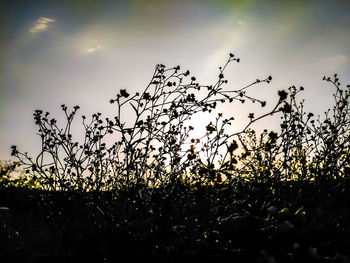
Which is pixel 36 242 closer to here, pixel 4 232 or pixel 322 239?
pixel 4 232

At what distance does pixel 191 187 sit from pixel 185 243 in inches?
59.6

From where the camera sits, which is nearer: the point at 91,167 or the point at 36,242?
the point at 36,242

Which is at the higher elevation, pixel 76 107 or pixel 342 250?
pixel 76 107

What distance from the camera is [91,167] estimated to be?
14.0 ft

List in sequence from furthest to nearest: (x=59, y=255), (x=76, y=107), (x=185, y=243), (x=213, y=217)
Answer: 1. (x=76, y=107)
2. (x=213, y=217)
3. (x=185, y=243)
4. (x=59, y=255)

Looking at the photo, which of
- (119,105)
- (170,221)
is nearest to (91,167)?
(119,105)

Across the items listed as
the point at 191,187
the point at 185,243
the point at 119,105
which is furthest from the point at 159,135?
the point at 185,243

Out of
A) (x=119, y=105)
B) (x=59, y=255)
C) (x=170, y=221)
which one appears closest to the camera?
(x=59, y=255)

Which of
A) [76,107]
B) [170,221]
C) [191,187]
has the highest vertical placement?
[76,107]

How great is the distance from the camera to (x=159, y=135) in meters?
3.44

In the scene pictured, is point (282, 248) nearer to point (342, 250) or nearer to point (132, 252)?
point (342, 250)

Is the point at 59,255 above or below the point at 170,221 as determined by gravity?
below

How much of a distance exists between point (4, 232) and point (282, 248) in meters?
3.10

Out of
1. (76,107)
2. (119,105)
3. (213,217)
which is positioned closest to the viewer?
(213,217)
